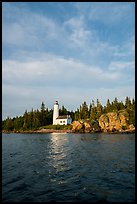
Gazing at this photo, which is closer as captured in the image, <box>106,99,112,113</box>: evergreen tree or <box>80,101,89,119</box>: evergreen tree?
<box>106,99,112,113</box>: evergreen tree

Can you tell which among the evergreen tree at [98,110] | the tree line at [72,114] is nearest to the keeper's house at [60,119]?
the tree line at [72,114]

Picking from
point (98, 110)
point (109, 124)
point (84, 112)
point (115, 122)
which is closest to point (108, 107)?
point (98, 110)

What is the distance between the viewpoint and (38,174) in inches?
885

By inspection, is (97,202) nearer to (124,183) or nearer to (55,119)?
(124,183)

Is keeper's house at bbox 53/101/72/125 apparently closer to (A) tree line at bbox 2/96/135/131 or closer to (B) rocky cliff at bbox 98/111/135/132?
(A) tree line at bbox 2/96/135/131

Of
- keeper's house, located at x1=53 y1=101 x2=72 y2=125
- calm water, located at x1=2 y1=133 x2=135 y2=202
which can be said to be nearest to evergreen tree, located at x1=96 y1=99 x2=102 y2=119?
keeper's house, located at x1=53 y1=101 x2=72 y2=125

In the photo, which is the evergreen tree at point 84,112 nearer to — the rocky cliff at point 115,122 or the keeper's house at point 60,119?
the keeper's house at point 60,119

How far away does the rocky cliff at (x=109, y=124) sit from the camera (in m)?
123

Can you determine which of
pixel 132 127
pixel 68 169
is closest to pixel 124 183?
pixel 68 169

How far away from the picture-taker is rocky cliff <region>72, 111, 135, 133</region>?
123 metres

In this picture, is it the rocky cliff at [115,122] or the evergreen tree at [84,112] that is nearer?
the rocky cliff at [115,122]

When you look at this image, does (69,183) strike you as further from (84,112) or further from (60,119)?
(60,119)

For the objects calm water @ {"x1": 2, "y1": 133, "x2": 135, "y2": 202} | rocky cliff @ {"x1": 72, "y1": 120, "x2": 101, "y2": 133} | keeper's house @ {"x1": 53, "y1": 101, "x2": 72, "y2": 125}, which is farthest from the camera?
keeper's house @ {"x1": 53, "y1": 101, "x2": 72, "y2": 125}

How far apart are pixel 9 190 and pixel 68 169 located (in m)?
9.25
